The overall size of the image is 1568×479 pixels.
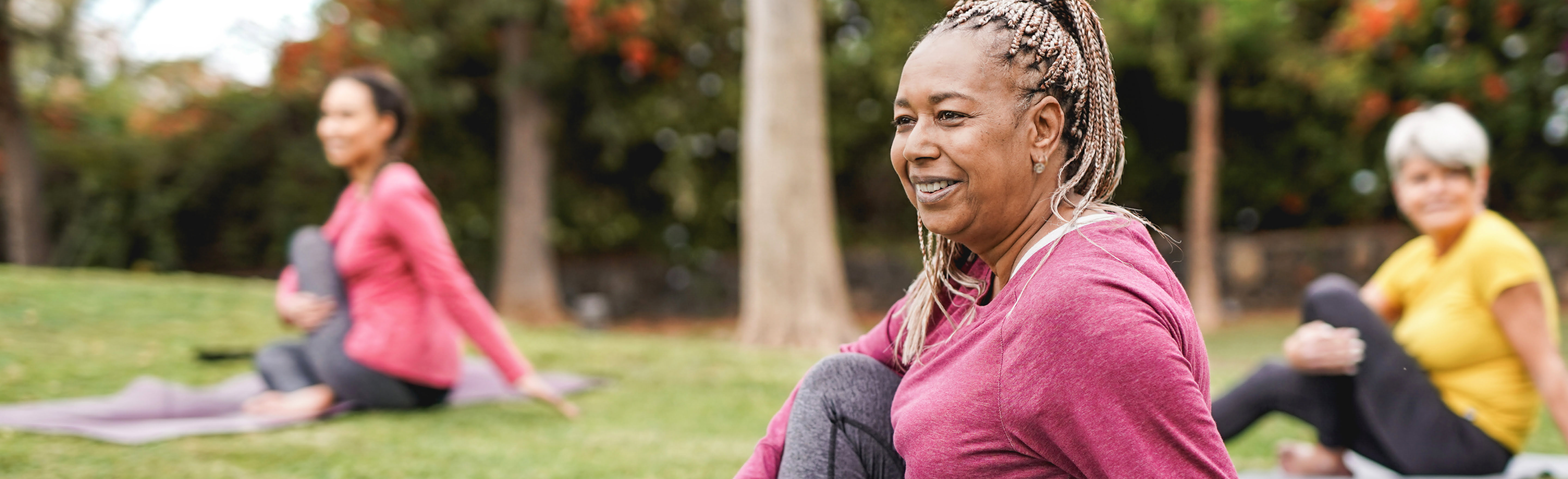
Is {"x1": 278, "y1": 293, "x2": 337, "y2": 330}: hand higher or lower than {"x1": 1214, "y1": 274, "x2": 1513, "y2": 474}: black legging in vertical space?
higher

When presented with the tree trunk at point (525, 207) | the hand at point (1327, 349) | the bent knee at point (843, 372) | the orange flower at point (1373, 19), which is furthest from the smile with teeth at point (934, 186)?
the tree trunk at point (525, 207)

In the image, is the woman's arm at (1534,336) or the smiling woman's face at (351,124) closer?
the woman's arm at (1534,336)

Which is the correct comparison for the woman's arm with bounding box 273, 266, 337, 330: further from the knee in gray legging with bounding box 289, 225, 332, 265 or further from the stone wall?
the stone wall

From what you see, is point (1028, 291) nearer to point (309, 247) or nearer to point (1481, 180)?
point (1481, 180)

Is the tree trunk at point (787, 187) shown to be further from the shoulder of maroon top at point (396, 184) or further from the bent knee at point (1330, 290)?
the bent knee at point (1330, 290)

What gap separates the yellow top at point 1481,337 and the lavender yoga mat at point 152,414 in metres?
4.01

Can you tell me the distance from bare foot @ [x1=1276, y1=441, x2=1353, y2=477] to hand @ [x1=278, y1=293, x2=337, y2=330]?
150 inches

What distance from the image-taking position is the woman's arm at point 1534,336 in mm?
3082

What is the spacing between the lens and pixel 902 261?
1723cm

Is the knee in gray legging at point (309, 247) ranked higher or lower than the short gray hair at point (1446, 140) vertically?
lower

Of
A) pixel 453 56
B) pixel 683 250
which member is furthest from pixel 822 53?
pixel 453 56

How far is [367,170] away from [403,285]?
1.69 ft

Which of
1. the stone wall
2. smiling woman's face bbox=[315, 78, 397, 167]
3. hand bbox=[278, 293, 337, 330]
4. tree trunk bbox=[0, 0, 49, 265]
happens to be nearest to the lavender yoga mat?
hand bbox=[278, 293, 337, 330]

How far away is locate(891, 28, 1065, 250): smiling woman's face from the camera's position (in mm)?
1592
